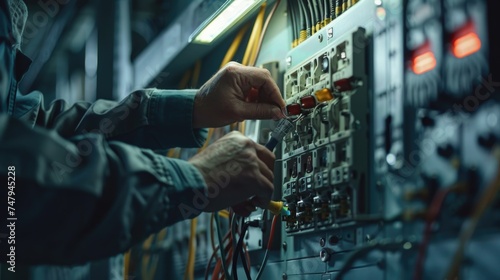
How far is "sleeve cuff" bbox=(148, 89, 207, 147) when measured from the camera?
63.6 inches

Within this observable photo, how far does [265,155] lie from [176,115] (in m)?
0.40

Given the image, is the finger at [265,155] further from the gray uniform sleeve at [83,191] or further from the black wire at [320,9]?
the black wire at [320,9]

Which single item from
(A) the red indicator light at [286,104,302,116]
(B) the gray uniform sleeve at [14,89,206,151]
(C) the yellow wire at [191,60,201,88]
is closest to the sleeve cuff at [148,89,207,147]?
(B) the gray uniform sleeve at [14,89,206,151]

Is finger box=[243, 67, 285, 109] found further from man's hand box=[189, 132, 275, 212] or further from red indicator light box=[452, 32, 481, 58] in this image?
red indicator light box=[452, 32, 481, 58]

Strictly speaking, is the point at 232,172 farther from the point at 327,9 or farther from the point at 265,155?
the point at 327,9

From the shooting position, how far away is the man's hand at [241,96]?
4.90 ft

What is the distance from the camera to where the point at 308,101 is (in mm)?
1385

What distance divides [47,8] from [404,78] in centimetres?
245

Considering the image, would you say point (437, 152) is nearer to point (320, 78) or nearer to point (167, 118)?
point (320, 78)

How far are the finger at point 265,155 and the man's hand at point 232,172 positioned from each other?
0.10 ft

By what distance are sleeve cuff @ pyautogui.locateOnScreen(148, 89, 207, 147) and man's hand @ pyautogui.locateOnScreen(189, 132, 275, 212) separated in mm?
Answer: 357

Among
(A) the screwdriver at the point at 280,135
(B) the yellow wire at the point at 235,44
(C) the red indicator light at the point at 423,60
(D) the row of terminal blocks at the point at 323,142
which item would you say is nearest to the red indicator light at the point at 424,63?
(C) the red indicator light at the point at 423,60

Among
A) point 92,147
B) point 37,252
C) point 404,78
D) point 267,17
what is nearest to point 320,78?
point 404,78

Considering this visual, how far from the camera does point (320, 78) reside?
1.39 meters
